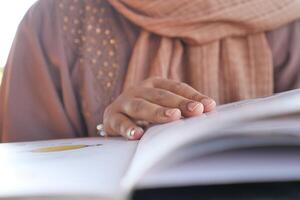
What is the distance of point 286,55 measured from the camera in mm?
648

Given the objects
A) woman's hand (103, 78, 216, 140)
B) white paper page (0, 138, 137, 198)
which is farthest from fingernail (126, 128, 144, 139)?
white paper page (0, 138, 137, 198)

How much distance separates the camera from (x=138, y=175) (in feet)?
0.49

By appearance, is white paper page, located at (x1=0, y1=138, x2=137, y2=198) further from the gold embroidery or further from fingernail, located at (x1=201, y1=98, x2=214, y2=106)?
the gold embroidery

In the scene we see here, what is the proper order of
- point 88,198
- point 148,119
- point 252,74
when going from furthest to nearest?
1. point 252,74
2. point 148,119
3. point 88,198

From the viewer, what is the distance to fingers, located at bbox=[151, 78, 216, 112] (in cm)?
31

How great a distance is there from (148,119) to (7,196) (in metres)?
0.23

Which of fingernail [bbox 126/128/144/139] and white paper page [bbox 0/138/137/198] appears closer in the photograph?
white paper page [bbox 0/138/137/198]

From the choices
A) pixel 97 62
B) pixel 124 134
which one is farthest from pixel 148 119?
pixel 97 62

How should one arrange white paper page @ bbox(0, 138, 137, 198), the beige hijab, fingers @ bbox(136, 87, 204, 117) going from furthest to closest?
1. the beige hijab
2. fingers @ bbox(136, 87, 204, 117)
3. white paper page @ bbox(0, 138, 137, 198)

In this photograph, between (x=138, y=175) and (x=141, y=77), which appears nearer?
(x=138, y=175)

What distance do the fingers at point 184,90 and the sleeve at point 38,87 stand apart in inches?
8.5

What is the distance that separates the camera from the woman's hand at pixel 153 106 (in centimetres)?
32

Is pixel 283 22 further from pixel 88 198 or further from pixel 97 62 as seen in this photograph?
pixel 88 198

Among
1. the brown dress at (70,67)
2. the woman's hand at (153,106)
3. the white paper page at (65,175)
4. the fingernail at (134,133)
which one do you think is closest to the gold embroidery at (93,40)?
the brown dress at (70,67)
